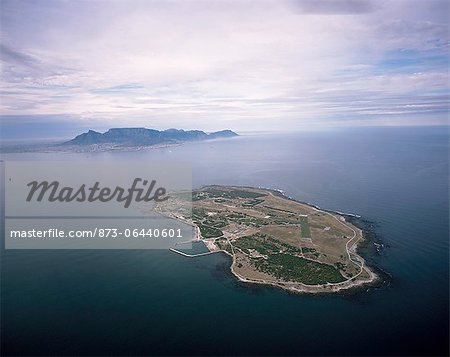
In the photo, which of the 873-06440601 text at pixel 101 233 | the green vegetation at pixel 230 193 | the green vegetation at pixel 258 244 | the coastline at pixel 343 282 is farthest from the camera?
the green vegetation at pixel 230 193

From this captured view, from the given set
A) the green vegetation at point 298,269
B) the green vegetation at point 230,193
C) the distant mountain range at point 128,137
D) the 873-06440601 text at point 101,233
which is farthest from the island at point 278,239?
the distant mountain range at point 128,137

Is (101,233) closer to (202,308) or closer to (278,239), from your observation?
(202,308)

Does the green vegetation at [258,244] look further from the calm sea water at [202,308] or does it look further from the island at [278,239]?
the calm sea water at [202,308]

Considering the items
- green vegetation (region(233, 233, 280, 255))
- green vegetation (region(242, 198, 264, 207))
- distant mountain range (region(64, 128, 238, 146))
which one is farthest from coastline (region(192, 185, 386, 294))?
distant mountain range (region(64, 128, 238, 146))

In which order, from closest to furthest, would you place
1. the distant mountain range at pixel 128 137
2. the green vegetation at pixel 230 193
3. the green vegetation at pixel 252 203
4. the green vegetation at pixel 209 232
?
the green vegetation at pixel 209 232, the green vegetation at pixel 252 203, the green vegetation at pixel 230 193, the distant mountain range at pixel 128 137

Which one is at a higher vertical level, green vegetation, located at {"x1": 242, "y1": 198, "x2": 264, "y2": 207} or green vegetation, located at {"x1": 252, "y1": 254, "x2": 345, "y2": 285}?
green vegetation, located at {"x1": 242, "y1": 198, "x2": 264, "y2": 207}

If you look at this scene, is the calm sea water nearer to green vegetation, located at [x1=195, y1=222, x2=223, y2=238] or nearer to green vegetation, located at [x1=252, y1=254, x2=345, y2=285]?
green vegetation, located at [x1=252, y1=254, x2=345, y2=285]
